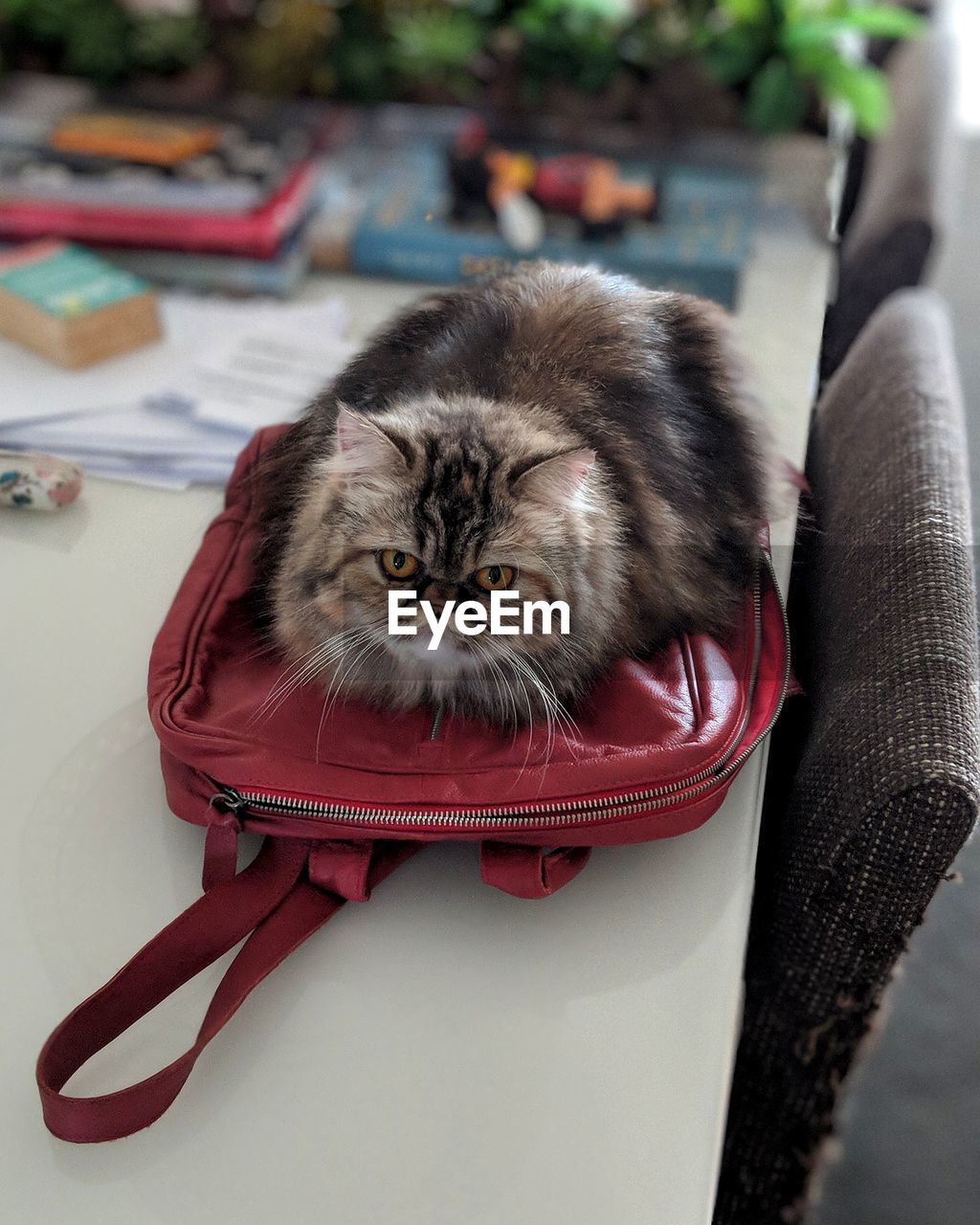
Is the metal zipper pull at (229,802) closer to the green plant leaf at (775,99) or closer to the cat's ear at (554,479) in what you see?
the cat's ear at (554,479)

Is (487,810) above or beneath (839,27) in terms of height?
beneath

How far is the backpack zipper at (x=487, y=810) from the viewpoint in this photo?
29.0 inches

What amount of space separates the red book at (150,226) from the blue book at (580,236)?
145 mm

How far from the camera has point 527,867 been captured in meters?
0.76

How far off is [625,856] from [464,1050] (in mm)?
197

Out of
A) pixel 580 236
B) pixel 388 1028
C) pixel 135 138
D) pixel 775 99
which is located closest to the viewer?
pixel 388 1028

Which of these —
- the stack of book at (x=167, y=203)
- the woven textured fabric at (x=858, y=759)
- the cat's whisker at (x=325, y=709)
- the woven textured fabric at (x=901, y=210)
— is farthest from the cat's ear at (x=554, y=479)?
the stack of book at (x=167, y=203)

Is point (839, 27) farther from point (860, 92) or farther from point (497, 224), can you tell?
point (497, 224)

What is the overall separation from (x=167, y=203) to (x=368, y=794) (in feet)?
3.96

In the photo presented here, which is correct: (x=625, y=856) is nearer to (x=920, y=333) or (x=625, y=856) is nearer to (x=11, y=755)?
(x=11, y=755)

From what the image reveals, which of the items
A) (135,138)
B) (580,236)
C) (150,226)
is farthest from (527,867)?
Result: (135,138)

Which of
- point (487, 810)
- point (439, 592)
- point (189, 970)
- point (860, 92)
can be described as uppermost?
point (860, 92)

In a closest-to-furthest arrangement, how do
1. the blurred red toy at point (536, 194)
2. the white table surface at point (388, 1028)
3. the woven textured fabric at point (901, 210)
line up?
the white table surface at point (388, 1028)
the woven textured fabric at point (901, 210)
the blurred red toy at point (536, 194)

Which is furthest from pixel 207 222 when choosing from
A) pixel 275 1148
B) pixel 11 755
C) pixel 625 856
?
pixel 275 1148
